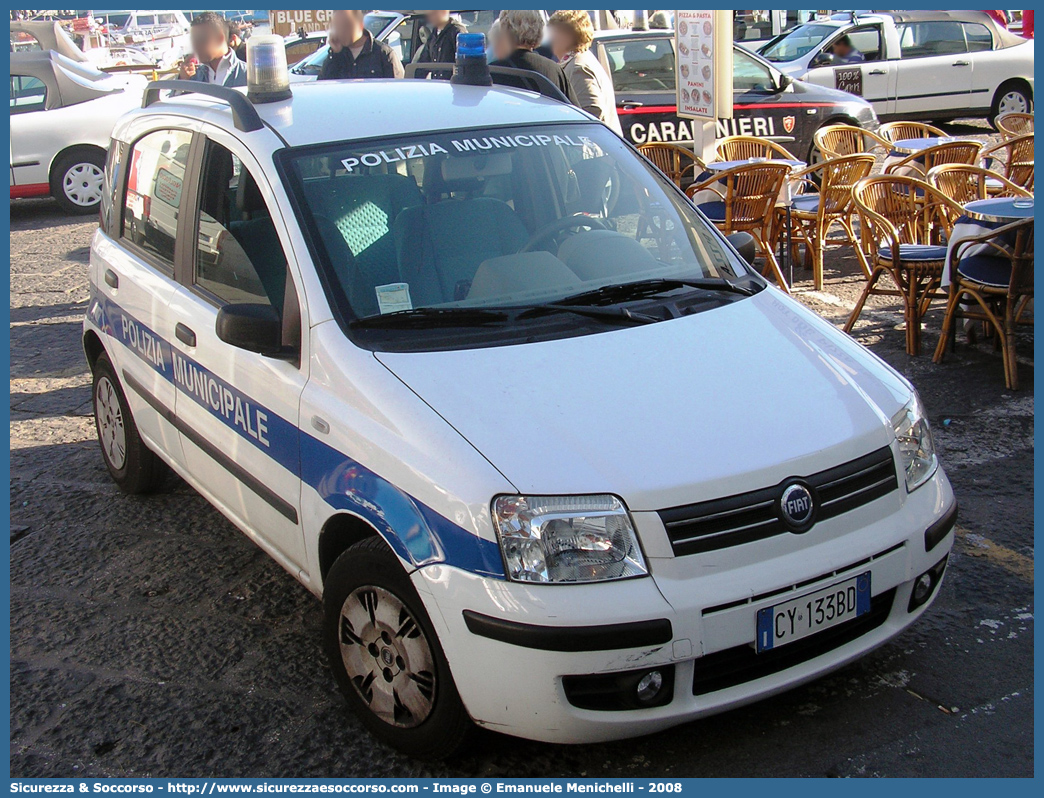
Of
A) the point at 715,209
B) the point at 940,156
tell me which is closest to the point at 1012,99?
the point at 940,156

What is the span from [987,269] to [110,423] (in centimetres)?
472

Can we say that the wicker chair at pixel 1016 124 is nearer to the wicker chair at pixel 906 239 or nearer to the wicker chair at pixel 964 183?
the wicker chair at pixel 964 183

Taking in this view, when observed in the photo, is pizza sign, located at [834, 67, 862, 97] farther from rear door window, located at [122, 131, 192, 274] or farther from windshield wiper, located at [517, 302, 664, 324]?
windshield wiper, located at [517, 302, 664, 324]

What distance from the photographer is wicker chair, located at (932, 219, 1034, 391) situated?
18.7ft

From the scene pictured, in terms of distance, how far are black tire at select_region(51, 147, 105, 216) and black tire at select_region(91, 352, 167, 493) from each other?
8368mm

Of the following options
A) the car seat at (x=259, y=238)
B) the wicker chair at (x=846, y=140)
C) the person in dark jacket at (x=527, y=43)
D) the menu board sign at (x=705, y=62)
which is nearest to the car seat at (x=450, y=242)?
the car seat at (x=259, y=238)

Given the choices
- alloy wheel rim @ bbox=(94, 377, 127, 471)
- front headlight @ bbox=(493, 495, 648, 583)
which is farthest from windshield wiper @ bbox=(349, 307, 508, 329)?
alloy wheel rim @ bbox=(94, 377, 127, 471)

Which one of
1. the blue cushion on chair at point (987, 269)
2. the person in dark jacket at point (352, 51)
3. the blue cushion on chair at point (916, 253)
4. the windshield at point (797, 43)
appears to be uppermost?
the windshield at point (797, 43)

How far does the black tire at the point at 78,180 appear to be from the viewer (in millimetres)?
12391

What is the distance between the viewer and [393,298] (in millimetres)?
3260

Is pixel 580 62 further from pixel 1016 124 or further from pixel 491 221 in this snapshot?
pixel 1016 124

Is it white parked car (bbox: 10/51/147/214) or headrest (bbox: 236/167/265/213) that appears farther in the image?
white parked car (bbox: 10/51/147/214)

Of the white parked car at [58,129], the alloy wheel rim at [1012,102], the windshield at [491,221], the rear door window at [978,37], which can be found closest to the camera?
the windshield at [491,221]
